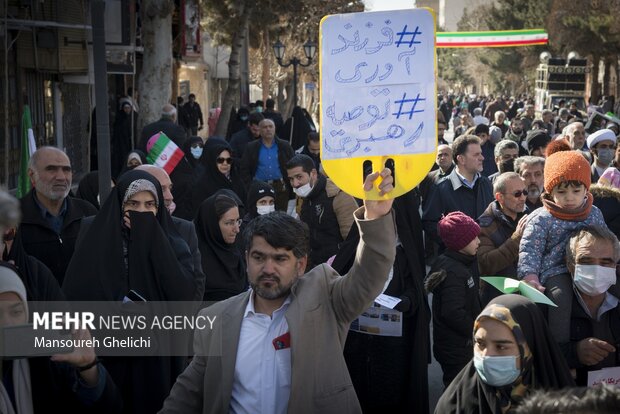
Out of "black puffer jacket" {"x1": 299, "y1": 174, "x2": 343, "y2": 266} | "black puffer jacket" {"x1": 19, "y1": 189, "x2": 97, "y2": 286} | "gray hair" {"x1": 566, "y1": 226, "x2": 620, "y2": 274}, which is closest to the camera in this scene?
"gray hair" {"x1": 566, "y1": 226, "x2": 620, "y2": 274}

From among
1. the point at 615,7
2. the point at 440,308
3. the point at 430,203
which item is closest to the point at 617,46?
the point at 615,7

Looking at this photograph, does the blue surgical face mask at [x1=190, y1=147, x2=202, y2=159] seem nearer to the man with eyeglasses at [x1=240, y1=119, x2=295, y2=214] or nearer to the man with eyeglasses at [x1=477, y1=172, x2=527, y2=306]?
the man with eyeglasses at [x1=240, y1=119, x2=295, y2=214]

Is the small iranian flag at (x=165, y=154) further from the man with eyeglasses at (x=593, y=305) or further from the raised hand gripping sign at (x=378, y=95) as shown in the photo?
the raised hand gripping sign at (x=378, y=95)

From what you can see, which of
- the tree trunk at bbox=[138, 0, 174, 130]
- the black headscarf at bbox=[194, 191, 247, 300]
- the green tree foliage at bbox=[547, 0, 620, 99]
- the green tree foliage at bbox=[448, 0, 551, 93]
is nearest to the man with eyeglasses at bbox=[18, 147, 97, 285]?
the black headscarf at bbox=[194, 191, 247, 300]

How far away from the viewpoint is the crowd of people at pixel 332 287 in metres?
3.58

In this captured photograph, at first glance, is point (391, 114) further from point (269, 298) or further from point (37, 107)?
point (37, 107)

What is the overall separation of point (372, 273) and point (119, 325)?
176cm

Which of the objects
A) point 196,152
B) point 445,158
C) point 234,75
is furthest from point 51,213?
point 234,75

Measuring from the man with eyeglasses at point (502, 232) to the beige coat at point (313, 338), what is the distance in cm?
231

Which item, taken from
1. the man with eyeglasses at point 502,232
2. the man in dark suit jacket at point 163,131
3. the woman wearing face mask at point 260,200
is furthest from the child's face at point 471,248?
the man in dark suit jacket at point 163,131

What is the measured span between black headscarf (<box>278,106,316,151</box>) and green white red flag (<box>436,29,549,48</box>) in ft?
80.3

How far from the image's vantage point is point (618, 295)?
4590mm

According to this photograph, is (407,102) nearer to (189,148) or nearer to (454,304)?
(454,304)

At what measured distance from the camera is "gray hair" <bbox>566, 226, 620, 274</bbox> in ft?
15.2
